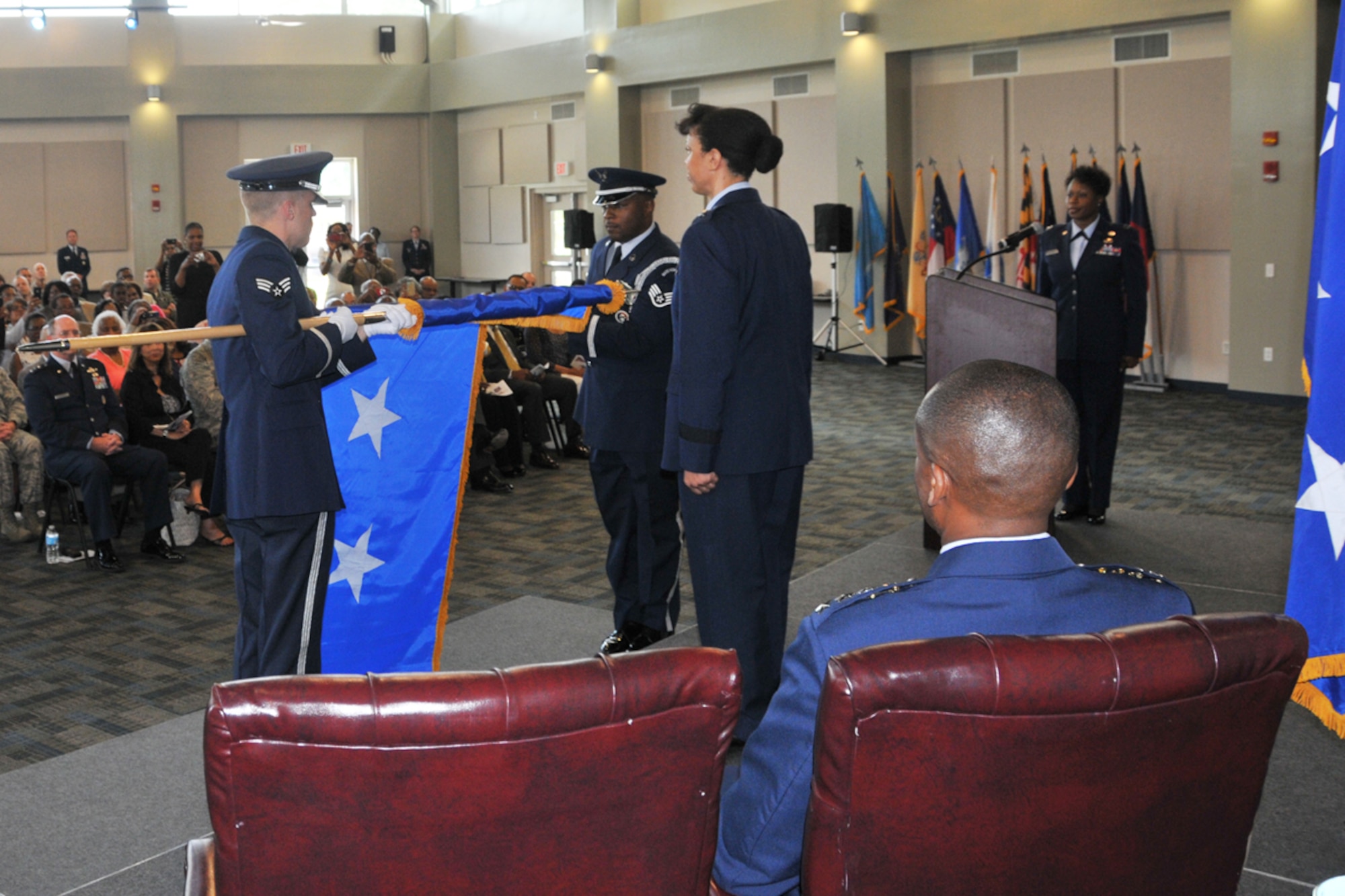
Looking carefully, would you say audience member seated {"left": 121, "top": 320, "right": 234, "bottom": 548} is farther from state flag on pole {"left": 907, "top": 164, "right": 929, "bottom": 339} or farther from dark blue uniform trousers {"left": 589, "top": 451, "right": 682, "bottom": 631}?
state flag on pole {"left": 907, "top": 164, "right": 929, "bottom": 339}

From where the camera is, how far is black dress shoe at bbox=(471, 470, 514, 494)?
761 cm

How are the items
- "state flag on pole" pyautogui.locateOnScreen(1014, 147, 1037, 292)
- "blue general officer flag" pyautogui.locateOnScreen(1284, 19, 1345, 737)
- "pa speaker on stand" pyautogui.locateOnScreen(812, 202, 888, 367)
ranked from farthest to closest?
"pa speaker on stand" pyautogui.locateOnScreen(812, 202, 888, 367) → "state flag on pole" pyautogui.locateOnScreen(1014, 147, 1037, 292) → "blue general officer flag" pyautogui.locateOnScreen(1284, 19, 1345, 737)

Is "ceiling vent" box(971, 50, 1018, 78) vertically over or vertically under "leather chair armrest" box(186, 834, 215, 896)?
over

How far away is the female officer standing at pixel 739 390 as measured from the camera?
3.20m

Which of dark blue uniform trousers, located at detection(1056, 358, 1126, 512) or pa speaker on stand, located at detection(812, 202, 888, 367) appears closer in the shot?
dark blue uniform trousers, located at detection(1056, 358, 1126, 512)

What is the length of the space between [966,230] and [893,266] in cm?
98

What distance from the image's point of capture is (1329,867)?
2.71 metres

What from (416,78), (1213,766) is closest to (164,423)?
(1213,766)

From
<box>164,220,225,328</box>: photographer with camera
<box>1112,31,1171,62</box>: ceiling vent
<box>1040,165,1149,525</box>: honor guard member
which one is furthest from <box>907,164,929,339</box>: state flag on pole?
<box>164,220,225,328</box>: photographer with camera

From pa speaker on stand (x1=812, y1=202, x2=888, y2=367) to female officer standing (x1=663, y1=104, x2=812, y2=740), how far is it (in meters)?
9.64

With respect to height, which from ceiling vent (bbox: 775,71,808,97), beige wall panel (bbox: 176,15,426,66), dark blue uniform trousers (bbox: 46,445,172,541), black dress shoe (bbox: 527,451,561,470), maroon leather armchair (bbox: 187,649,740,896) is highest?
beige wall panel (bbox: 176,15,426,66)

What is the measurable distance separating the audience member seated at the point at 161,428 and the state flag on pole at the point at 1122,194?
798cm

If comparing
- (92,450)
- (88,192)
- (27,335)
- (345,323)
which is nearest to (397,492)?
(345,323)

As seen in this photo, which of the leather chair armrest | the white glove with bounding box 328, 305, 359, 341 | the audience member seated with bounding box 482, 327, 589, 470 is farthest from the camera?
the audience member seated with bounding box 482, 327, 589, 470
